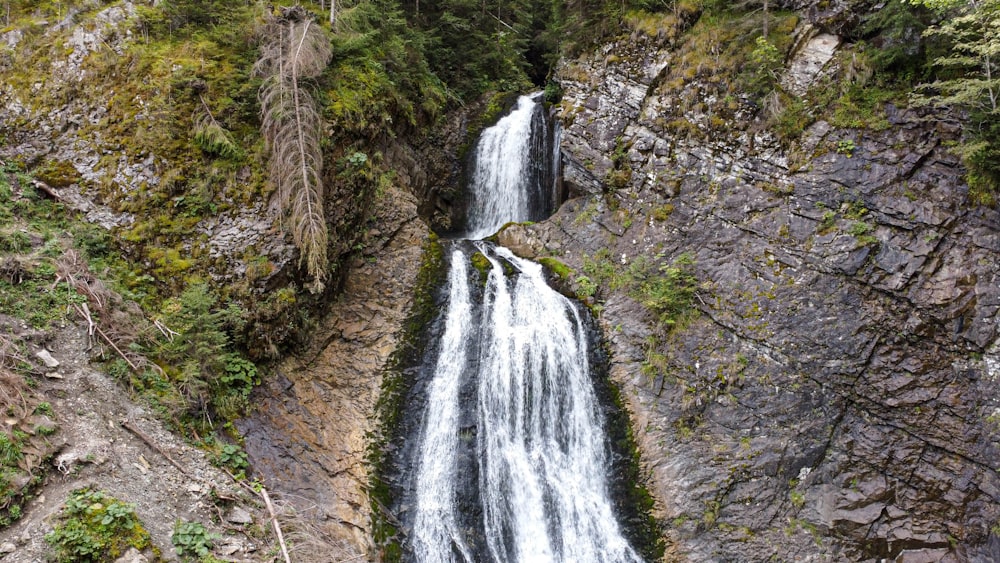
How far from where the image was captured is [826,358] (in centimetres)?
991

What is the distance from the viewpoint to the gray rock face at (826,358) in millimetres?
8695

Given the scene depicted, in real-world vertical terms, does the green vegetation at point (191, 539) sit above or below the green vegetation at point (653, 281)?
below

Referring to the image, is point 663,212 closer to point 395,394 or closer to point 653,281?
point 653,281

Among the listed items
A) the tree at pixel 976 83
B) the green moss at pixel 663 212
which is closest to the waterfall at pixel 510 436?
the green moss at pixel 663 212

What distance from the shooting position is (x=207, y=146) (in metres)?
10.4

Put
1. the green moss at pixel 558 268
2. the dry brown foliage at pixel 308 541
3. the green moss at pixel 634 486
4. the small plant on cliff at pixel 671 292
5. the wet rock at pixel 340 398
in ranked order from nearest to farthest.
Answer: the dry brown foliage at pixel 308 541
the wet rock at pixel 340 398
the green moss at pixel 634 486
the small plant on cliff at pixel 671 292
the green moss at pixel 558 268

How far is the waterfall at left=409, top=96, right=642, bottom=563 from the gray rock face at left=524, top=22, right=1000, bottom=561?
118 cm

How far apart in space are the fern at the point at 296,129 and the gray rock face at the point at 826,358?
736 centimetres

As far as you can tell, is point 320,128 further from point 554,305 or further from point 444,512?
point 444,512

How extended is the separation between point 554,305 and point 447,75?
443 inches

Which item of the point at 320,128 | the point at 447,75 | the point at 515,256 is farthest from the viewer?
the point at 447,75

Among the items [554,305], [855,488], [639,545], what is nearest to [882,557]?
[855,488]

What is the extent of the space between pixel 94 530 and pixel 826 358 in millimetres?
12202

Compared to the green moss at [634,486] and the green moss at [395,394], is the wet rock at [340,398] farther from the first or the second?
the green moss at [634,486]
